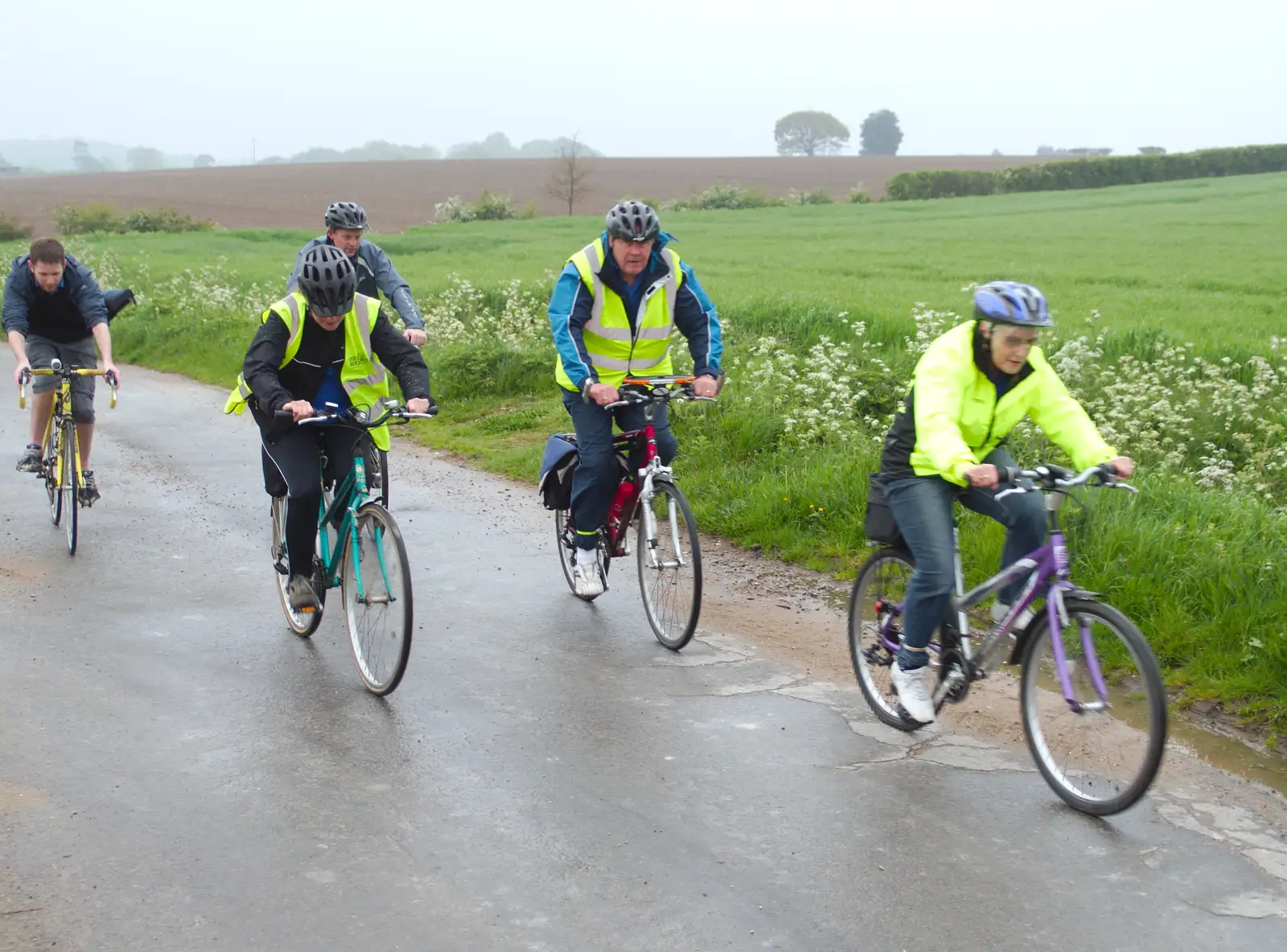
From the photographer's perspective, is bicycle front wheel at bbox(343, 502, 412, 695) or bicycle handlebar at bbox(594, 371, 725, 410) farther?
bicycle handlebar at bbox(594, 371, 725, 410)

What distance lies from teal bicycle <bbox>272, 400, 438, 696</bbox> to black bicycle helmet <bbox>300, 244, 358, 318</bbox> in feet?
1.49

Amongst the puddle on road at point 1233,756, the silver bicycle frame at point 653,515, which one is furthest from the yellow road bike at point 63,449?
the puddle on road at point 1233,756

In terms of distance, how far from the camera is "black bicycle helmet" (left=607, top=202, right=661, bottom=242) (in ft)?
21.0

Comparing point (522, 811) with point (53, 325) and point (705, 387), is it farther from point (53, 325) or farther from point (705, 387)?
point (53, 325)

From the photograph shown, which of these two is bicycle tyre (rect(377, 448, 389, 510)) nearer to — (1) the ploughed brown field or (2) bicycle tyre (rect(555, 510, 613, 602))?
(2) bicycle tyre (rect(555, 510, 613, 602))

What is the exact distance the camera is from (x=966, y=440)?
5.13 m

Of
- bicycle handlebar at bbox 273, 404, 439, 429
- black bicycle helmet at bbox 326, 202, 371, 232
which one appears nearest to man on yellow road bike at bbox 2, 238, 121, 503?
black bicycle helmet at bbox 326, 202, 371, 232

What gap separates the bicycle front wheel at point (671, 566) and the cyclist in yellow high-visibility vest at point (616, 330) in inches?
11.2

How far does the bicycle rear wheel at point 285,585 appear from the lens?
6578 millimetres

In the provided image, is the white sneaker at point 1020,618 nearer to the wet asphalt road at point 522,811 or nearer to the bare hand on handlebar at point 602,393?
the wet asphalt road at point 522,811

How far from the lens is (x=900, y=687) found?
529 centimetres

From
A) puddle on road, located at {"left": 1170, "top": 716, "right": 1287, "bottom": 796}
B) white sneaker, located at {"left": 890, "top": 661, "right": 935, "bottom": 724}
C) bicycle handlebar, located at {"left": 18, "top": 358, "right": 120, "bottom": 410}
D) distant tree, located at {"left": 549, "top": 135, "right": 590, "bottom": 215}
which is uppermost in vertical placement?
distant tree, located at {"left": 549, "top": 135, "right": 590, "bottom": 215}

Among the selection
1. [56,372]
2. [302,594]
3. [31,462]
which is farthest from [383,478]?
[31,462]

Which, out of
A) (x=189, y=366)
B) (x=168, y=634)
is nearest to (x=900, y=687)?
(x=168, y=634)
